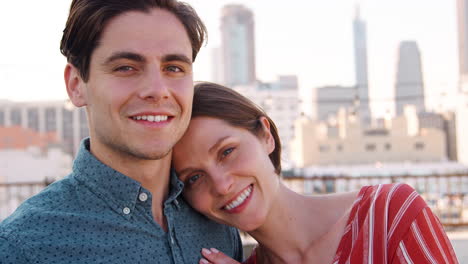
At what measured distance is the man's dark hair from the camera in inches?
73.7

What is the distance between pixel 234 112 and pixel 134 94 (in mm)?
482

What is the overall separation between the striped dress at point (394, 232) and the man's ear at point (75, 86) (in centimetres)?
116

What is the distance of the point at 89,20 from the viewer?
187cm

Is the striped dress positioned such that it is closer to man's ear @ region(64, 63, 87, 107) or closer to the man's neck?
the man's neck

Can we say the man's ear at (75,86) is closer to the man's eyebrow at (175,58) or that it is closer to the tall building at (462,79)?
the man's eyebrow at (175,58)

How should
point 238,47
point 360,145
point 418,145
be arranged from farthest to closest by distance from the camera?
1. point 238,47
2. point 360,145
3. point 418,145

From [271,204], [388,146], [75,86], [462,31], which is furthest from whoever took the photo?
[462,31]

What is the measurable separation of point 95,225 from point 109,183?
0.19 m

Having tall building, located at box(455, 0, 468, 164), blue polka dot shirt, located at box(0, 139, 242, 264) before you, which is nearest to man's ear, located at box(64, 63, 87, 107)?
blue polka dot shirt, located at box(0, 139, 242, 264)

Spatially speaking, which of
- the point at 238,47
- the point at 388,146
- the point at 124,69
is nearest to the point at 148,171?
the point at 124,69

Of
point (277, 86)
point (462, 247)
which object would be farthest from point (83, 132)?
point (462, 247)

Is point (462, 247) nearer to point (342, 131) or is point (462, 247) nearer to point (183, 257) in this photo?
point (183, 257)

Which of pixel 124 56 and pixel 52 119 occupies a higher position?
pixel 52 119

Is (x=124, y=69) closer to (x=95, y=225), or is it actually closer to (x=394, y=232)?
(x=95, y=225)
